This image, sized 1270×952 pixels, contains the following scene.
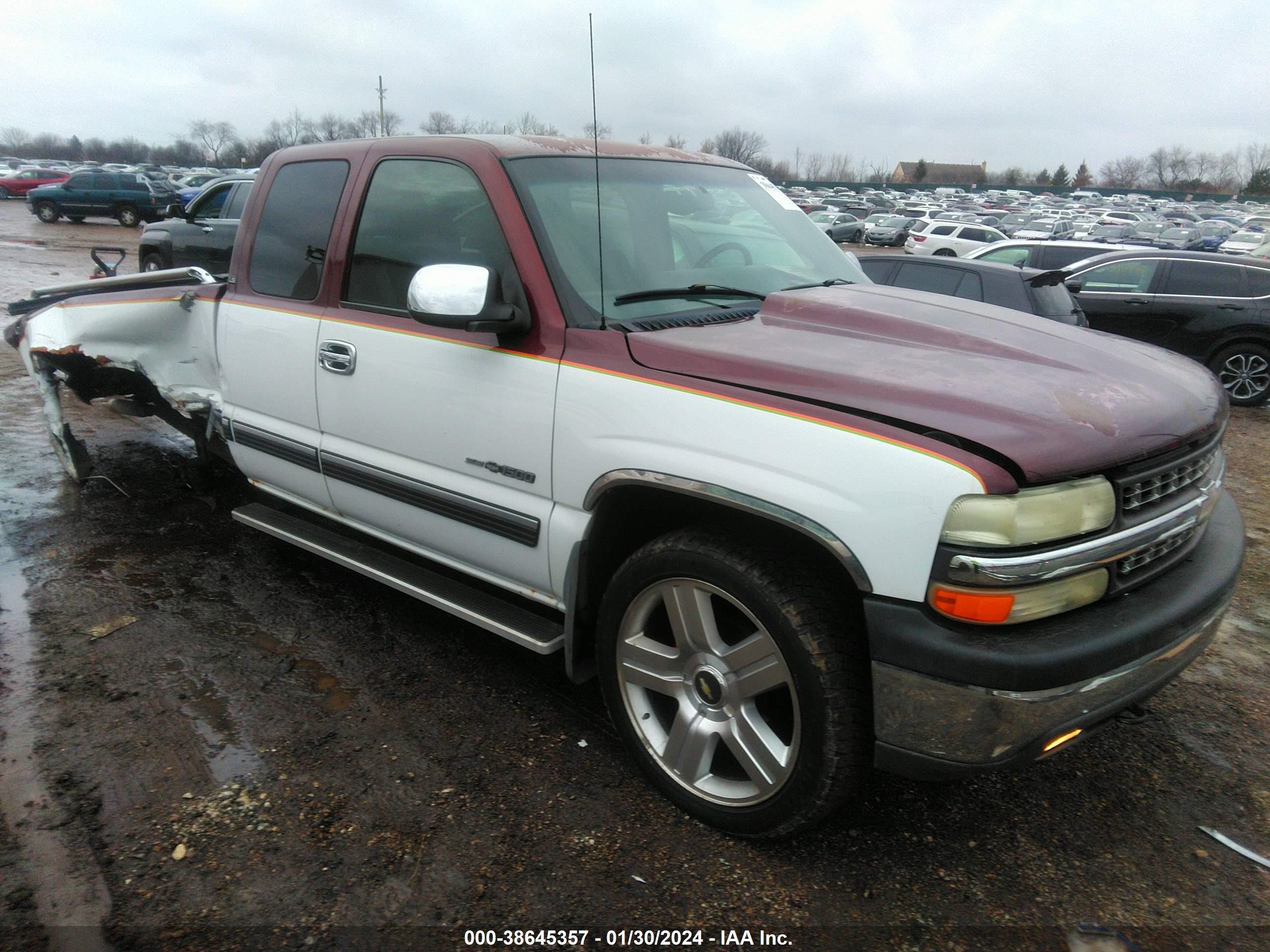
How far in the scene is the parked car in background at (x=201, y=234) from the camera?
952cm

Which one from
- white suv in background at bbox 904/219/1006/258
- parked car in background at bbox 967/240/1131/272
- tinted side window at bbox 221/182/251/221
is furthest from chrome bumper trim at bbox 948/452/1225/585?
white suv in background at bbox 904/219/1006/258

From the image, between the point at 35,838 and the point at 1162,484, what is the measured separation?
10.7 feet

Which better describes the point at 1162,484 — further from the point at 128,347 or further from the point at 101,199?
the point at 101,199

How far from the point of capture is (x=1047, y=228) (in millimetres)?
34719

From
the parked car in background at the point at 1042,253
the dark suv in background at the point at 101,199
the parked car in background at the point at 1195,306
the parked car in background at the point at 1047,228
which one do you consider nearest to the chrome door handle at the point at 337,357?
the parked car in background at the point at 1195,306

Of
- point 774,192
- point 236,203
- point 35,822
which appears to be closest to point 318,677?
point 35,822

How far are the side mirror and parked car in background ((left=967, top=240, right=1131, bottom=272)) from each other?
1098 centimetres

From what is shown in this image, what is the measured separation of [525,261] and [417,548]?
1189 mm

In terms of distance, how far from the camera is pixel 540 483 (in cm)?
267

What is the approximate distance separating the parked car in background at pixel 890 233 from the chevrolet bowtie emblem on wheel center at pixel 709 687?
3475 cm

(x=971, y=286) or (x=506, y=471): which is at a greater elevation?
(x=971, y=286)

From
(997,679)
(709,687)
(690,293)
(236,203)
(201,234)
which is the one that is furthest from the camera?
(201,234)

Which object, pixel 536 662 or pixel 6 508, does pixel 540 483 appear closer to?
pixel 536 662

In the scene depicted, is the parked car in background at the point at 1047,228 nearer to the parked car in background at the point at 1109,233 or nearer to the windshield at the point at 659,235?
the parked car in background at the point at 1109,233
